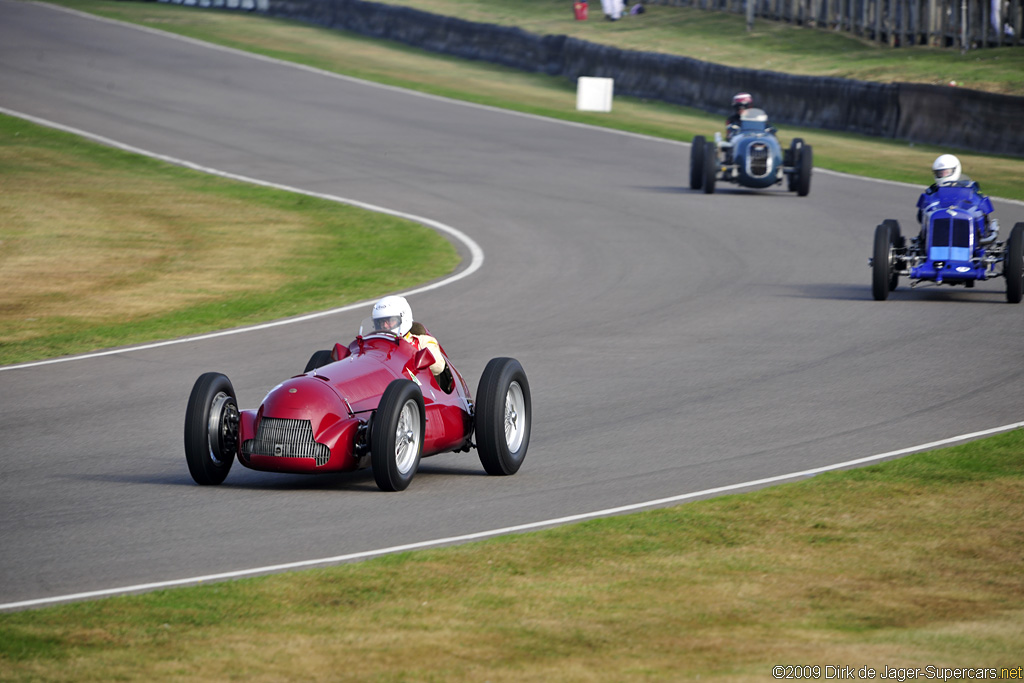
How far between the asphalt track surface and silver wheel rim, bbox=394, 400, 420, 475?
0.88 feet

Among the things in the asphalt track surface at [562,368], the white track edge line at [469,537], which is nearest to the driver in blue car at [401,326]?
the asphalt track surface at [562,368]

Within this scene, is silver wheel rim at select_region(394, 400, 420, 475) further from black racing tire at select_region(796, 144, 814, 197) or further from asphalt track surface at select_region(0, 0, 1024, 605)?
black racing tire at select_region(796, 144, 814, 197)

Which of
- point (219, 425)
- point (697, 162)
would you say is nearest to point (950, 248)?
point (697, 162)

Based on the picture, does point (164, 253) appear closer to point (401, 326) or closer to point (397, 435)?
point (401, 326)

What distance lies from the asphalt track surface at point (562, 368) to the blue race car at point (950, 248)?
36 cm

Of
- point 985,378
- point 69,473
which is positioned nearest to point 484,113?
point 985,378

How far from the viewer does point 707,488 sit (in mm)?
9922

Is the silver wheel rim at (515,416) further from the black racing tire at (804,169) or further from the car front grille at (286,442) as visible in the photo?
the black racing tire at (804,169)

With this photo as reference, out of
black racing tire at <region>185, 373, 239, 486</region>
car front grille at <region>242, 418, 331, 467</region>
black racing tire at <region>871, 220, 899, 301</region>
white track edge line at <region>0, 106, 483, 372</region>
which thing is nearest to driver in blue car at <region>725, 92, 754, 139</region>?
white track edge line at <region>0, 106, 483, 372</region>

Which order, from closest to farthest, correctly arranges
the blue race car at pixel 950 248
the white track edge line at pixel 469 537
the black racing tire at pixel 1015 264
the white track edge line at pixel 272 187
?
the white track edge line at pixel 469 537 → the white track edge line at pixel 272 187 → the black racing tire at pixel 1015 264 → the blue race car at pixel 950 248

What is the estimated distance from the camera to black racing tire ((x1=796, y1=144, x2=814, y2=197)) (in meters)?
26.2

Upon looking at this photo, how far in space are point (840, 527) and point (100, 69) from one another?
120 feet

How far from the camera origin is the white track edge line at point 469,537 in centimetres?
768

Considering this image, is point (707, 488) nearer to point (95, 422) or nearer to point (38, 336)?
point (95, 422)
